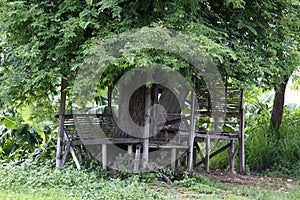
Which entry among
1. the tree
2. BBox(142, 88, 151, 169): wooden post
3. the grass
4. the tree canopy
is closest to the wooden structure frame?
BBox(142, 88, 151, 169): wooden post

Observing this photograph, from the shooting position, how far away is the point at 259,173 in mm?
10648

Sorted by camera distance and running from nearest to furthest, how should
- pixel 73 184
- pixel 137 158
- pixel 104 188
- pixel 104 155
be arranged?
pixel 104 188 < pixel 73 184 < pixel 137 158 < pixel 104 155

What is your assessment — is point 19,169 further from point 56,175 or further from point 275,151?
point 275,151

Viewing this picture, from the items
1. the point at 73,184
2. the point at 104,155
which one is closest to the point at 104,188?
the point at 73,184

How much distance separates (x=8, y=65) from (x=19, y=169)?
2.29 metres

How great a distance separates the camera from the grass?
661 cm

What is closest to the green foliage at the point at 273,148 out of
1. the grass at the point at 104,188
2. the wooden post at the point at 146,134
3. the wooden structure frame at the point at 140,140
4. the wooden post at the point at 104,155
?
the wooden structure frame at the point at 140,140

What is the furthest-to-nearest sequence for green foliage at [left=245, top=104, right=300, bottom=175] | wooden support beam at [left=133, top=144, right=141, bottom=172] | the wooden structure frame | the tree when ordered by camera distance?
green foliage at [left=245, top=104, right=300, bottom=175], the wooden structure frame, wooden support beam at [left=133, top=144, right=141, bottom=172], the tree

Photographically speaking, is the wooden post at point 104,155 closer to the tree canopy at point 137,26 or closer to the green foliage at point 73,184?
the green foliage at point 73,184

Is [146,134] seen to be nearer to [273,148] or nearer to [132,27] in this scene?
[132,27]

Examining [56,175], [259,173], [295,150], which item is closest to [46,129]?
[56,175]

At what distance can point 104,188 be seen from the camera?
6965 mm

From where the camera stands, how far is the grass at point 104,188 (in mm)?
6607

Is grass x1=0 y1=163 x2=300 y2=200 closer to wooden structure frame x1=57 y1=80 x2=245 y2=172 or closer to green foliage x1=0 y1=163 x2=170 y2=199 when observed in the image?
green foliage x1=0 y1=163 x2=170 y2=199
